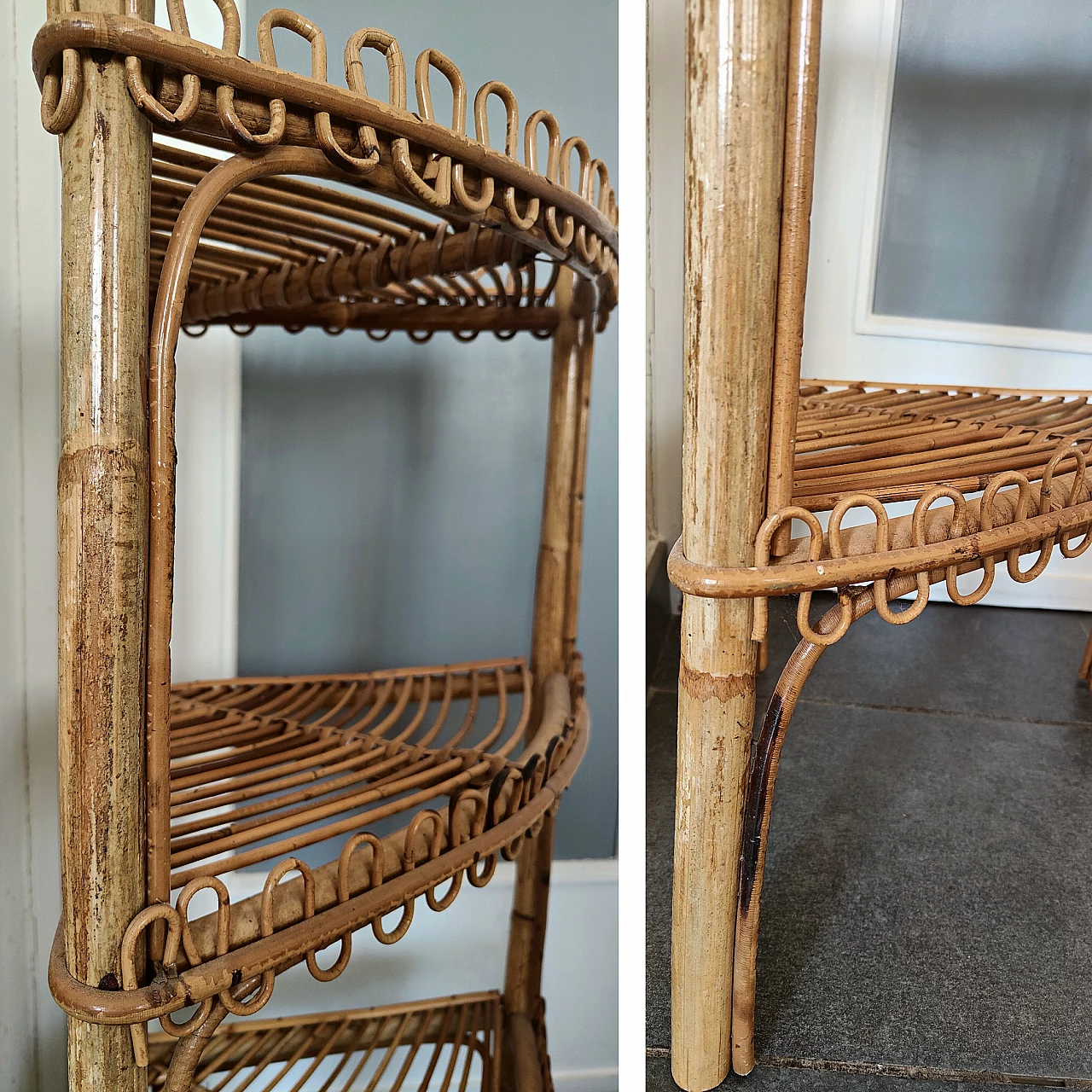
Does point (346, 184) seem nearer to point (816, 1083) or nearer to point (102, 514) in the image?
point (102, 514)

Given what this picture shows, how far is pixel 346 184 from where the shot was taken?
647 mm

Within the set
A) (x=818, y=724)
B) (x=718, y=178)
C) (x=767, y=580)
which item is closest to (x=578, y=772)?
(x=818, y=724)

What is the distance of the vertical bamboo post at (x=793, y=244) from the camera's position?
1.27 feet

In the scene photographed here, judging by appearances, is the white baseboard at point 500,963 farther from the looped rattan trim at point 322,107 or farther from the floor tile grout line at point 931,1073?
the looped rattan trim at point 322,107

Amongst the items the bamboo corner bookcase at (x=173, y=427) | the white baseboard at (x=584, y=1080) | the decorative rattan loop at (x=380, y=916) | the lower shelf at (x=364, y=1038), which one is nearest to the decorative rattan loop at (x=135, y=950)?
the bamboo corner bookcase at (x=173, y=427)

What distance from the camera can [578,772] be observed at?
1338mm

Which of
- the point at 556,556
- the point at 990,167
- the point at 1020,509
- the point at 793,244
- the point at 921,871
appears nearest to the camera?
the point at 793,244

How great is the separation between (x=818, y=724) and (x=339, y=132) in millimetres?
762

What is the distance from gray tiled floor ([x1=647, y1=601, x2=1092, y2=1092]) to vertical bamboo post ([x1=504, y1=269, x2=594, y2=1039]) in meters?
0.14

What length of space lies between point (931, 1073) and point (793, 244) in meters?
0.48

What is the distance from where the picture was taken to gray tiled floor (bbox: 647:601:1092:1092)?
1.89 feet

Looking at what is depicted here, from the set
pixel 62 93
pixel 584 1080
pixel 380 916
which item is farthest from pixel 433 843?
pixel 584 1080

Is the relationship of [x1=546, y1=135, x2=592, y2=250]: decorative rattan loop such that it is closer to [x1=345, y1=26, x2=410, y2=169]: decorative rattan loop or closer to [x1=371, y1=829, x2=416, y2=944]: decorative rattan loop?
[x1=345, y1=26, x2=410, y2=169]: decorative rattan loop

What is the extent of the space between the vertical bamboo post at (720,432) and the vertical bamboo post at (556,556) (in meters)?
0.39
